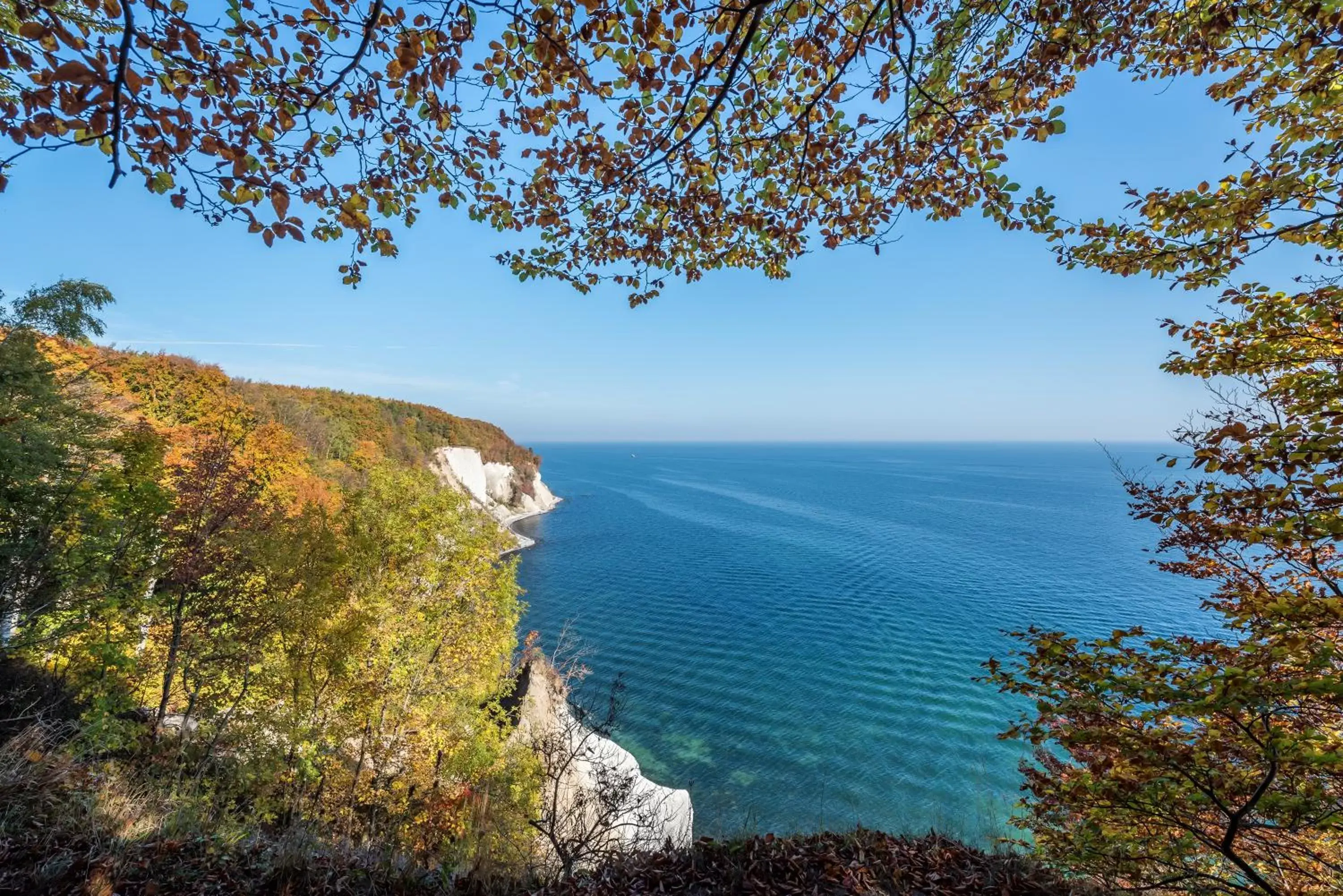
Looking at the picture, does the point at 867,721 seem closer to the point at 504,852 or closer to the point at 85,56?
the point at 504,852

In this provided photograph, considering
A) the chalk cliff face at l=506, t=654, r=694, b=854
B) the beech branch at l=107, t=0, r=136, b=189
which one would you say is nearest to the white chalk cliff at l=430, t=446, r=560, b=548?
the chalk cliff face at l=506, t=654, r=694, b=854

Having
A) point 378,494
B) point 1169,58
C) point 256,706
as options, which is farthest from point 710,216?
point 256,706

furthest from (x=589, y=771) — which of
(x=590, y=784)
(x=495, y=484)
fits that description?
(x=495, y=484)

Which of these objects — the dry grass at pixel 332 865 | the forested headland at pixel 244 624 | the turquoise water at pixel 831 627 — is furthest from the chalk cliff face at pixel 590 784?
the forested headland at pixel 244 624

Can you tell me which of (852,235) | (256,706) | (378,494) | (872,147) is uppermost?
(872,147)

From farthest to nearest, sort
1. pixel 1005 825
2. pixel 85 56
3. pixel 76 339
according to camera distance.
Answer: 1. pixel 1005 825
2. pixel 76 339
3. pixel 85 56

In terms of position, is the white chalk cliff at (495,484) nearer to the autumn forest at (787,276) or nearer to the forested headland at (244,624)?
the forested headland at (244,624)
